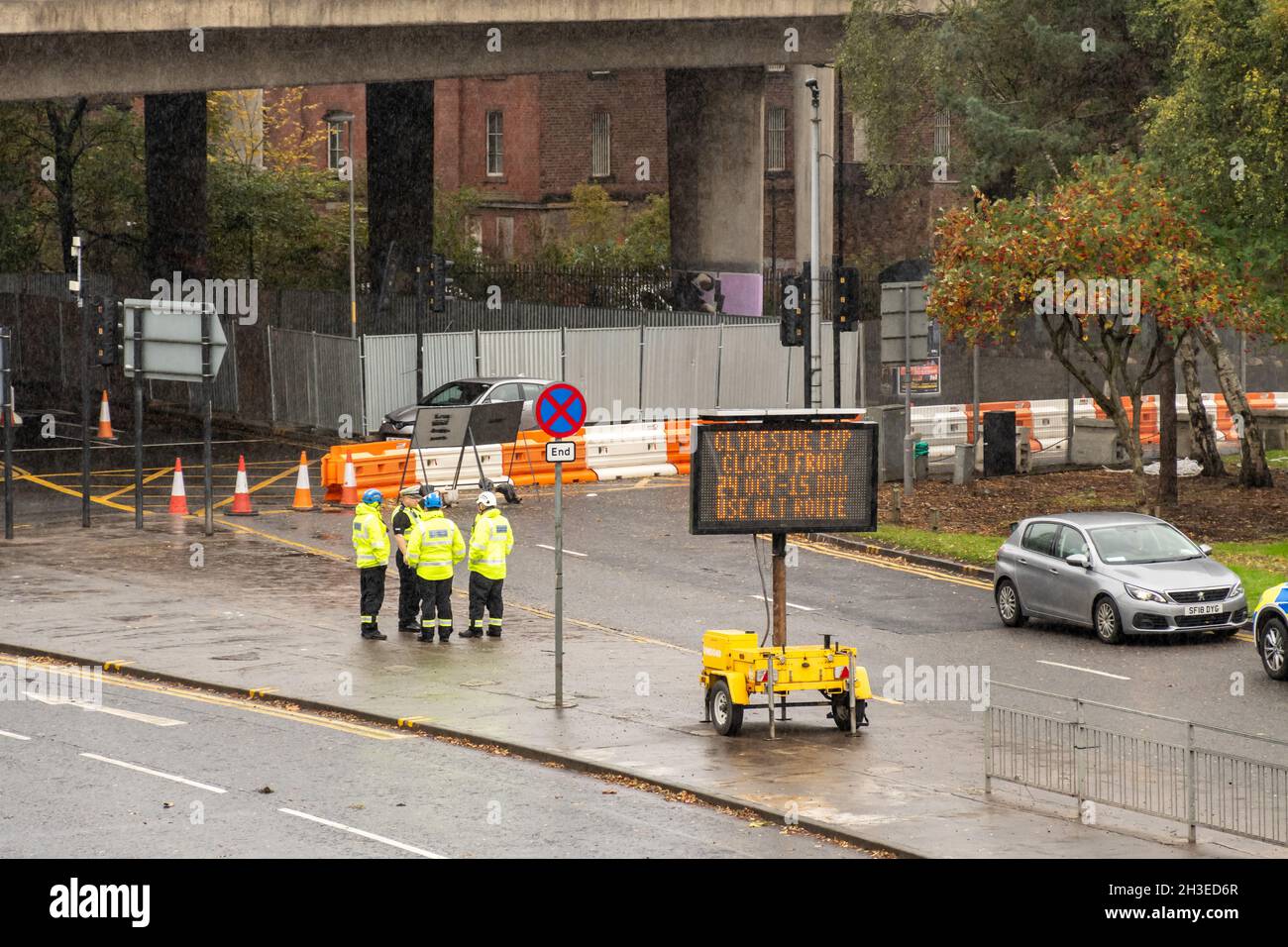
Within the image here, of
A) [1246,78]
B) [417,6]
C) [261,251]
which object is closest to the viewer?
[1246,78]

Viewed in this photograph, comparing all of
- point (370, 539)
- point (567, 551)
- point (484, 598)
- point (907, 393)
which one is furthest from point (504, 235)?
point (484, 598)

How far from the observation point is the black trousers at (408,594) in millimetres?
22844

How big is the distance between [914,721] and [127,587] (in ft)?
37.9

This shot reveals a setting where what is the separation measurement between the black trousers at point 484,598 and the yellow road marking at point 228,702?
3807 millimetres

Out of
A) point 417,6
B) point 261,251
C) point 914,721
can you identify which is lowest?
point 914,721

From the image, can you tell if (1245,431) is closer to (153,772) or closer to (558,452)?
(558,452)

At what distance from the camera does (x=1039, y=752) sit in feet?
50.8

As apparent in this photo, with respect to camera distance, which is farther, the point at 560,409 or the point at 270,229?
the point at 270,229

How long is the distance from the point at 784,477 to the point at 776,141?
2527 inches

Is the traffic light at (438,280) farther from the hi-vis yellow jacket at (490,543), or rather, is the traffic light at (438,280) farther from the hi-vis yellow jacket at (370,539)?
the hi-vis yellow jacket at (490,543)

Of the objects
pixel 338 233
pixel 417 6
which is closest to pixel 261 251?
pixel 338 233

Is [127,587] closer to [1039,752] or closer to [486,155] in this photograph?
[1039,752]

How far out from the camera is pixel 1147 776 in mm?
14672

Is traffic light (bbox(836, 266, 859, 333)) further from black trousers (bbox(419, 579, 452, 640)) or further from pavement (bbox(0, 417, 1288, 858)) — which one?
black trousers (bbox(419, 579, 452, 640))
